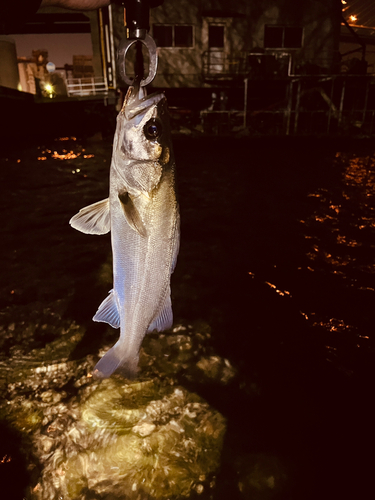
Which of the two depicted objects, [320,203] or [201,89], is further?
[201,89]

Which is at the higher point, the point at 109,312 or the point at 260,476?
the point at 109,312

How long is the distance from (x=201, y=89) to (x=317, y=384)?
91.1 feet

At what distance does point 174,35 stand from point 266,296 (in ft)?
89.1

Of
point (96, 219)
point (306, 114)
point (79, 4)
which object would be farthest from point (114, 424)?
point (306, 114)

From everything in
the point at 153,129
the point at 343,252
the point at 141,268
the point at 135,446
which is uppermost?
the point at 153,129

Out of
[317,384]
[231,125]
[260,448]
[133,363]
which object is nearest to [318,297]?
[317,384]

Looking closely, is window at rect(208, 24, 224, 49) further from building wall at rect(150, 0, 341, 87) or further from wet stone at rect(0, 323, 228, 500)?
wet stone at rect(0, 323, 228, 500)

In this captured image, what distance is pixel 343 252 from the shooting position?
27.0ft

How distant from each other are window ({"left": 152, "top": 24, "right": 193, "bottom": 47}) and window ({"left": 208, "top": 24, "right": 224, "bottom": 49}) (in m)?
1.52

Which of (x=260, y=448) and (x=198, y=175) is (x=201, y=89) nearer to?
(x=198, y=175)

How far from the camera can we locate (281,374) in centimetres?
470

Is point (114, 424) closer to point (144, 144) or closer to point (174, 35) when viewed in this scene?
point (144, 144)

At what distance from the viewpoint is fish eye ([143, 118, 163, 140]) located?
2432mm

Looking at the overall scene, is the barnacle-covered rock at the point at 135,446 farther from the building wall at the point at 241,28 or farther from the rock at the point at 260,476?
the building wall at the point at 241,28
